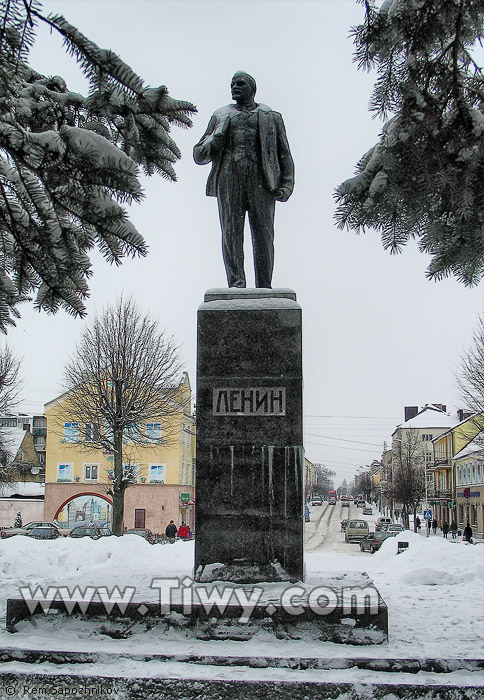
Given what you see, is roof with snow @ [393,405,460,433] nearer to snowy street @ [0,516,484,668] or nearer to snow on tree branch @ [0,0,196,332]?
snowy street @ [0,516,484,668]

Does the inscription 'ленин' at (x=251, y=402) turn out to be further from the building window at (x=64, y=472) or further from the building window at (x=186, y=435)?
the building window at (x=64, y=472)

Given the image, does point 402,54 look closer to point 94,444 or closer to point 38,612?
point 38,612

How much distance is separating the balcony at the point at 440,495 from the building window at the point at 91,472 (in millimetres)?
29206

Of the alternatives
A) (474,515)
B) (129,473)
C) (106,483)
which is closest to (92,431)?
(129,473)

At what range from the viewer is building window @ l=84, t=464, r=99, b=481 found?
42.5m

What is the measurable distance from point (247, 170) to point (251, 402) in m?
2.19

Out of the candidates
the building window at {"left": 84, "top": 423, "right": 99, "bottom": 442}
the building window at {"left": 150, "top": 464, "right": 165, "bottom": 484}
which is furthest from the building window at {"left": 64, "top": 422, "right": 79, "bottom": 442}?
the building window at {"left": 150, "top": 464, "right": 165, "bottom": 484}

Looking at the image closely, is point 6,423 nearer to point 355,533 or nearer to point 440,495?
→ point 355,533

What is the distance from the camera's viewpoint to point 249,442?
5.54 m

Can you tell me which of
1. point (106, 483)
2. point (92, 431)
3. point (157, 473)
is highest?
point (92, 431)

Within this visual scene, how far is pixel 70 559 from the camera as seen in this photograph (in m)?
11.7

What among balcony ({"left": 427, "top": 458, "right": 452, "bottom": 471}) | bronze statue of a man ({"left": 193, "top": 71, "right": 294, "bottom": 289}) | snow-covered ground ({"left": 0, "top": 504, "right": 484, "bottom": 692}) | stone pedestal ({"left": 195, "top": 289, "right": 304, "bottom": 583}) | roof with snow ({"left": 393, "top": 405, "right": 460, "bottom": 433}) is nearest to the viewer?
snow-covered ground ({"left": 0, "top": 504, "right": 484, "bottom": 692})

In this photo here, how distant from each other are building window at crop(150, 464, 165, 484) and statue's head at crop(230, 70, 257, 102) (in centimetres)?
3745

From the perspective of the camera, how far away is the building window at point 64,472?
42.6 meters
